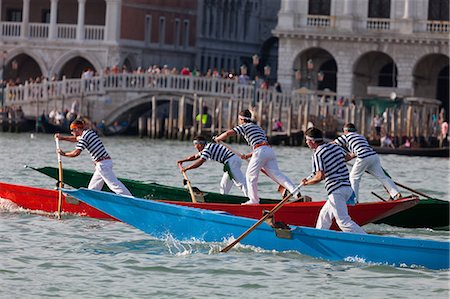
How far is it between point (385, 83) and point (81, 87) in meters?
7.64

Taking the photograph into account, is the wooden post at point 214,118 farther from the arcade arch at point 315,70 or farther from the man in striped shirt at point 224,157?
the man in striped shirt at point 224,157

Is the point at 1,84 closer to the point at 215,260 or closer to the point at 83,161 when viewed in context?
the point at 83,161

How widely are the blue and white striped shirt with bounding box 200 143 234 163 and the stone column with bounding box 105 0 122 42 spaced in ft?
75.5

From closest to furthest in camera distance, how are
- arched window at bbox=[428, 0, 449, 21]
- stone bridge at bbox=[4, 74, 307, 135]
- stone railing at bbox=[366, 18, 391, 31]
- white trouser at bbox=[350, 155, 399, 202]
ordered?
white trouser at bbox=[350, 155, 399, 202] < stone bridge at bbox=[4, 74, 307, 135] < arched window at bbox=[428, 0, 449, 21] < stone railing at bbox=[366, 18, 391, 31]

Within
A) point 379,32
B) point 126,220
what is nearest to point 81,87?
point 379,32

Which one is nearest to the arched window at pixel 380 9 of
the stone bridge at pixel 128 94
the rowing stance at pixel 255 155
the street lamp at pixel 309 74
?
the street lamp at pixel 309 74

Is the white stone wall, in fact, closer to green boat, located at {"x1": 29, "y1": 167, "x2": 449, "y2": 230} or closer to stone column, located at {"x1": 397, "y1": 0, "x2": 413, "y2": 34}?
stone column, located at {"x1": 397, "y1": 0, "x2": 413, "y2": 34}

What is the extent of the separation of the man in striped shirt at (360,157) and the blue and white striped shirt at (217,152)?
1.21 meters

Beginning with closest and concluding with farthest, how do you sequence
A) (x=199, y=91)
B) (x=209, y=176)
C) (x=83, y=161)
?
1. (x=209, y=176)
2. (x=83, y=161)
3. (x=199, y=91)

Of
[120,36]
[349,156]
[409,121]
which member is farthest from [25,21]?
[349,156]

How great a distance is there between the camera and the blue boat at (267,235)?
13.2m

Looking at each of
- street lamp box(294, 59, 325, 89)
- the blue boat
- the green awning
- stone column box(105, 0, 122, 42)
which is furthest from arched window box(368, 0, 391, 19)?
the blue boat

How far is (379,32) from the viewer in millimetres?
38312

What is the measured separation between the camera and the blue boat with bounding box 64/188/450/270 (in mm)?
13195
